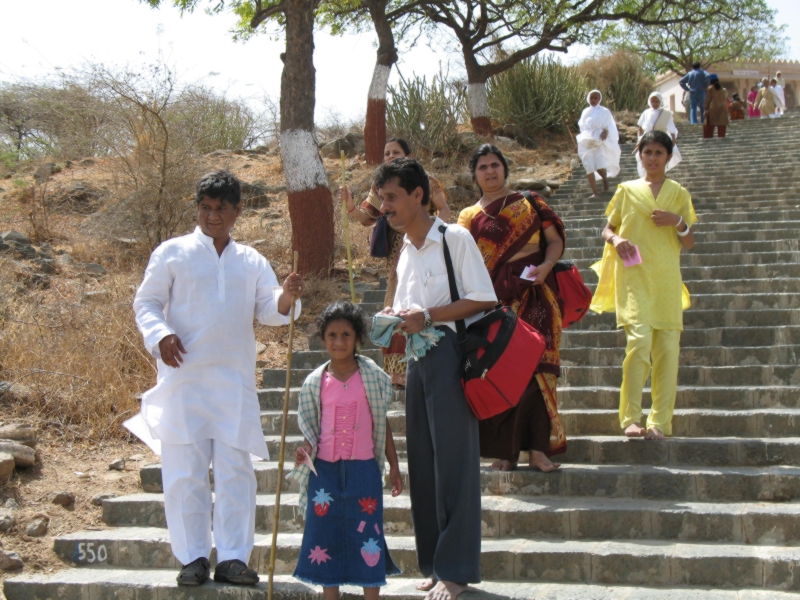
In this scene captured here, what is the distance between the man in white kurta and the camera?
409 cm

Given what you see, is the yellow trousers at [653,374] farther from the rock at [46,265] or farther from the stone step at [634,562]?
the rock at [46,265]

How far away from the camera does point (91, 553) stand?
500 cm

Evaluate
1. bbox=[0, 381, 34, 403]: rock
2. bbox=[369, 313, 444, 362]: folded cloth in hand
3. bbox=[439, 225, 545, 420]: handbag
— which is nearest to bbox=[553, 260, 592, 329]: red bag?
bbox=[439, 225, 545, 420]: handbag

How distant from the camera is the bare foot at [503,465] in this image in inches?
200

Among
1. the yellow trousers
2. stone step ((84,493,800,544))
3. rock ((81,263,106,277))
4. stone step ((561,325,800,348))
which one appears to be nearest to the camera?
stone step ((84,493,800,544))

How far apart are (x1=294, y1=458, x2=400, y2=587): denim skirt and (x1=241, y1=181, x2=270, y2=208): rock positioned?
34.6 feet

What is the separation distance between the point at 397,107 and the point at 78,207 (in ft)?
20.1

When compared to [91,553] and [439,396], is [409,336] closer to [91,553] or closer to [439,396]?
[439,396]

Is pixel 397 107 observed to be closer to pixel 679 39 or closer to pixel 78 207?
pixel 78 207

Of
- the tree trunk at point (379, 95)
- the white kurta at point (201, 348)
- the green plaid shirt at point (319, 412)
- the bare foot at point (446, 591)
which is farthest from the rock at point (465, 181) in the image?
the bare foot at point (446, 591)

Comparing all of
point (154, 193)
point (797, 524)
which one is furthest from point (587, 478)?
point (154, 193)

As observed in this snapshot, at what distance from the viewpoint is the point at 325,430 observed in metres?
3.99

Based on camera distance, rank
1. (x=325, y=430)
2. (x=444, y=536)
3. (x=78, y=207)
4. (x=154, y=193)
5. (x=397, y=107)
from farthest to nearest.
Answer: (x=397, y=107), (x=78, y=207), (x=154, y=193), (x=325, y=430), (x=444, y=536)

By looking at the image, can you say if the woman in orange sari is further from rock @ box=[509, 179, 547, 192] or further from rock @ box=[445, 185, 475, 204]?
rock @ box=[509, 179, 547, 192]
